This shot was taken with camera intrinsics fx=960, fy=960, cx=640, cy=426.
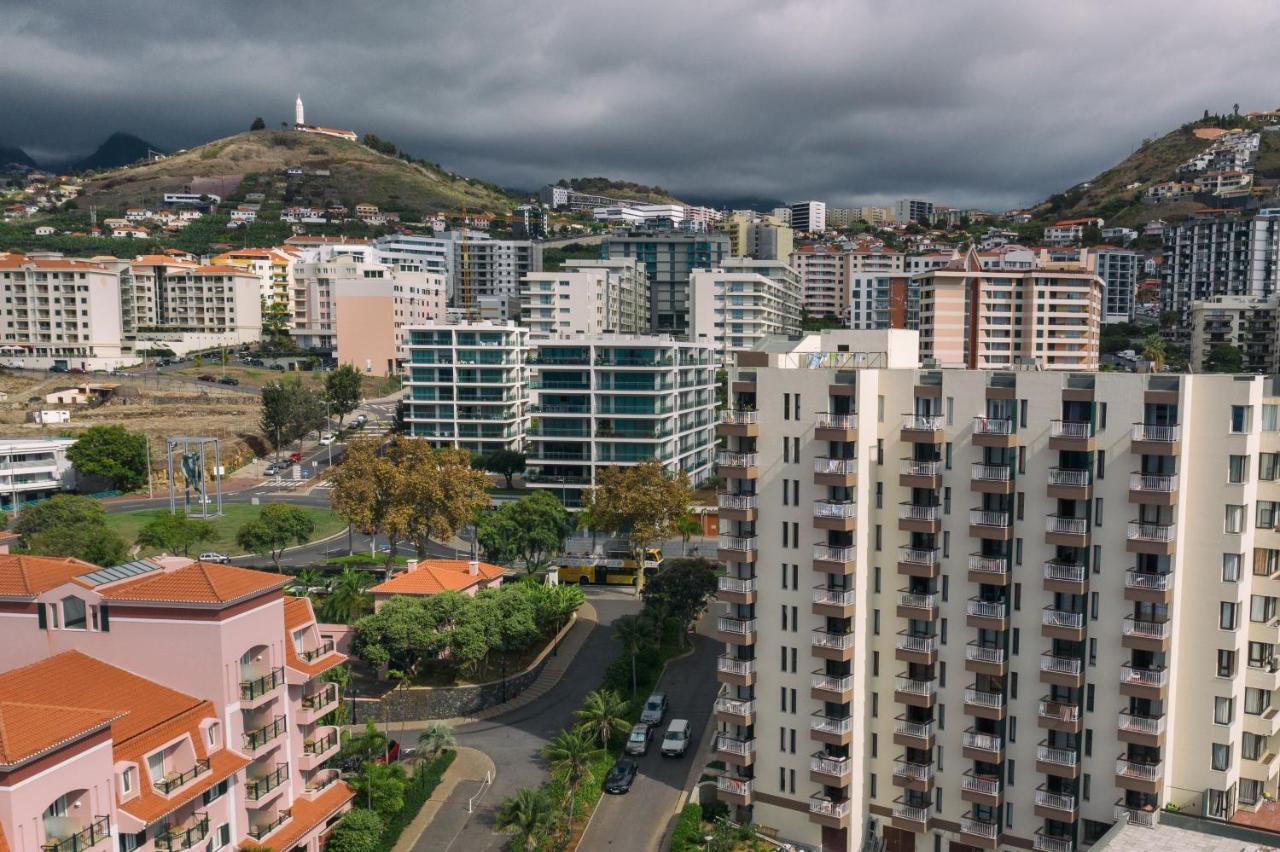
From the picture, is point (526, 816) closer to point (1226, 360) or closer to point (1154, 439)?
point (1154, 439)

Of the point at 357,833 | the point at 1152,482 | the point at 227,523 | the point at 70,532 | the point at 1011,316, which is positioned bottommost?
the point at 357,833

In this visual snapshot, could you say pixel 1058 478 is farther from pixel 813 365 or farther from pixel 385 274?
pixel 385 274

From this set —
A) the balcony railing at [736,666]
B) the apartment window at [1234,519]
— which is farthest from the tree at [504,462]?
the apartment window at [1234,519]

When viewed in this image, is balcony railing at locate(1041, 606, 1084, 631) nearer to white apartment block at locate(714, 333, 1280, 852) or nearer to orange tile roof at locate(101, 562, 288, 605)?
white apartment block at locate(714, 333, 1280, 852)

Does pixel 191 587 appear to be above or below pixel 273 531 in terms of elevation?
above

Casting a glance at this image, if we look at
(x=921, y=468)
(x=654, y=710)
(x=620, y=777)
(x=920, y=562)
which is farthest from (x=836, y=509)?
(x=654, y=710)
